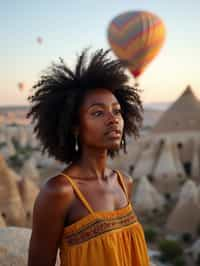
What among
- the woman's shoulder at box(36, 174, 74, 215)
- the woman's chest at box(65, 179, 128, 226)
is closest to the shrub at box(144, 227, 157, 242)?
the woman's chest at box(65, 179, 128, 226)

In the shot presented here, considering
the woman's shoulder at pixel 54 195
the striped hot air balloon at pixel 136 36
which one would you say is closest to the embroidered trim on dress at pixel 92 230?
the woman's shoulder at pixel 54 195

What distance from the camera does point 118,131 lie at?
1.88m

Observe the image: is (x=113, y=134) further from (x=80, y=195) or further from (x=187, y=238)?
(x=187, y=238)

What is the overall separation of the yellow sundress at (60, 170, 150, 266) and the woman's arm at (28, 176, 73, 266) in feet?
0.15

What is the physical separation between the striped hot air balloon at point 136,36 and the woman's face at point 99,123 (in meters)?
19.5

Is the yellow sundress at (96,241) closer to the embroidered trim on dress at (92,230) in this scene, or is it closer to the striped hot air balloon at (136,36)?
the embroidered trim on dress at (92,230)

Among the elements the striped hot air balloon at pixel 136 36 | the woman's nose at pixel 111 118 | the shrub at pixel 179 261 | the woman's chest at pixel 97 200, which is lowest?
the shrub at pixel 179 261

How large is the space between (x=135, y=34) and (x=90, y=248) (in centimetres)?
2085

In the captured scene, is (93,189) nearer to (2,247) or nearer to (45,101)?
(45,101)

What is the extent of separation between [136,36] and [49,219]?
20786 mm

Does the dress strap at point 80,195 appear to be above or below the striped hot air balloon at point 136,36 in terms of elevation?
below

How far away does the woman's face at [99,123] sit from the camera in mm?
1862

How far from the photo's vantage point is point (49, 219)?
169 centimetres

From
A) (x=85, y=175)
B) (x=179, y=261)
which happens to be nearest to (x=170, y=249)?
(x=179, y=261)
